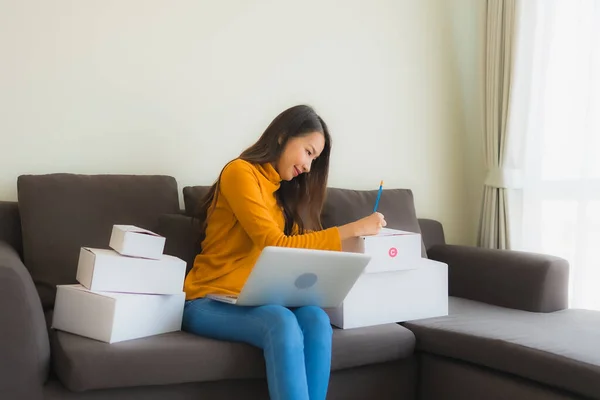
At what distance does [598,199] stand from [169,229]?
1.66 m

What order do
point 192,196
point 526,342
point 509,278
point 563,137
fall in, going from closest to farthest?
1. point 526,342
2. point 192,196
3. point 509,278
4. point 563,137

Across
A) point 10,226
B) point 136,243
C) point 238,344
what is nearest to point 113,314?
point 136,243

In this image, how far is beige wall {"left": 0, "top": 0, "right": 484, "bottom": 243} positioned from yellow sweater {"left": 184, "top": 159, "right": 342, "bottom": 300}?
0.60 metres

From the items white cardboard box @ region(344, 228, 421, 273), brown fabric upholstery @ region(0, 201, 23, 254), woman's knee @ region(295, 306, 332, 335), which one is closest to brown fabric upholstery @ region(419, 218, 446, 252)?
white cardboard box @ region(344, 228, 421, 273)

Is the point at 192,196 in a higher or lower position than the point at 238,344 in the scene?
higher

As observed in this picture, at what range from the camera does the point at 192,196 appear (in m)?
2.26

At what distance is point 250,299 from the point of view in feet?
5.58

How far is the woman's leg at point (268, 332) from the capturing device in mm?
1540

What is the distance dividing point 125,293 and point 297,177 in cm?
71

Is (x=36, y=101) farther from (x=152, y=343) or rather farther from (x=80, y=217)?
(x=152, y=343)

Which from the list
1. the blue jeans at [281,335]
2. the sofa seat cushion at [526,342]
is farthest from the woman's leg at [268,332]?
the sofa seat cushion at [526,342]

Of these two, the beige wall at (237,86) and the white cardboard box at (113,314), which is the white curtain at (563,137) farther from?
the white cardboard box at (113,314)

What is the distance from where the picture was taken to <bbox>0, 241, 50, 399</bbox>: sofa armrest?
1.43 meters

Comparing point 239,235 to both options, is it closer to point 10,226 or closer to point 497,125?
point 10,226
